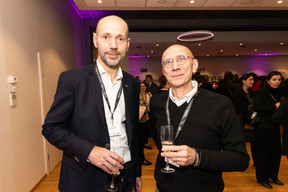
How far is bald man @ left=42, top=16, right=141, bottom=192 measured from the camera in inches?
46.9

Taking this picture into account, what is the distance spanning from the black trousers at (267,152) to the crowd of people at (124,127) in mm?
2460

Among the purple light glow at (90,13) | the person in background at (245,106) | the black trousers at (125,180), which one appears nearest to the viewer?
the black trousers at (125,180)

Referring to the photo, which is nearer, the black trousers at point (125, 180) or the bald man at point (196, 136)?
the bald man at point (196, 136)

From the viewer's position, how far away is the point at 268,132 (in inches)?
130

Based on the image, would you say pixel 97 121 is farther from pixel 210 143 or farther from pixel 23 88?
pixel 23 88

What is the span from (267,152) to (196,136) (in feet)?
9.23

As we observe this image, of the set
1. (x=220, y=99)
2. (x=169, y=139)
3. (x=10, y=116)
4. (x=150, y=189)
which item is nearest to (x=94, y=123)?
(x=169, y=139)

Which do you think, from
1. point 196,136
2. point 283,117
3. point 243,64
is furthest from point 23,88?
point 243,64

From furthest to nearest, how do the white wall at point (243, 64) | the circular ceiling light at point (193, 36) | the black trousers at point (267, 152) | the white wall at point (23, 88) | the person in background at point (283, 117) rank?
the white wall at point (243, 64) < the circular ceiling light at point (193, 36) < the black trousers at point (267, 152) < the person in background at point (283, 117) < the white wall at point (23, 88)

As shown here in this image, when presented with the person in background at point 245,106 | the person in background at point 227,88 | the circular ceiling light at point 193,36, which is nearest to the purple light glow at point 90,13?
the circular ceiling light at point 193,36

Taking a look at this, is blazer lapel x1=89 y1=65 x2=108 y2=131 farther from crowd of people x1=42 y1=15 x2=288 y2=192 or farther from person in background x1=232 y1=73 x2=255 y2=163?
person in background x1=232 y1=73 x2=255 y2=163

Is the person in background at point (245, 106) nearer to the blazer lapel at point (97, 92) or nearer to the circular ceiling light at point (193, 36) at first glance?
the blazer lapel at point (97, 92)

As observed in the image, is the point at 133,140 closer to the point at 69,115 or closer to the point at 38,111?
the point at 69,115

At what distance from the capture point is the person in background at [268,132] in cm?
321
